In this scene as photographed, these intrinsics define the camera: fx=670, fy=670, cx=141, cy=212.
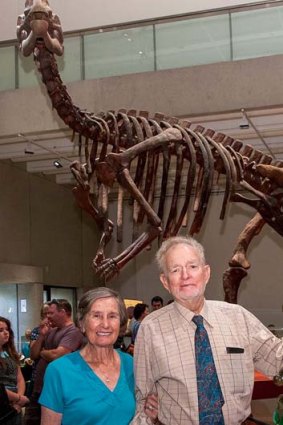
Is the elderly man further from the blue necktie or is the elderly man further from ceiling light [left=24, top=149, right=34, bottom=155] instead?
ceiling light [left=24, top=149, right=34, bottom=155]

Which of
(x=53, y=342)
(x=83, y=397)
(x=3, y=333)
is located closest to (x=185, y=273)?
(x=83, y=397)

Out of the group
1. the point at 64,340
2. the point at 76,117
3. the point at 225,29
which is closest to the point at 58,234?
the point at 225,29

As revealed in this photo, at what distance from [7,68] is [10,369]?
25.9 ft

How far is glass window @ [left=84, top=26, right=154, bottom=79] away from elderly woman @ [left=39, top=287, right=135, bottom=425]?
9156 mm

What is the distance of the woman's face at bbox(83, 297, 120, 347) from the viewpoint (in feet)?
9.20

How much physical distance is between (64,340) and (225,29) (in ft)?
24.5

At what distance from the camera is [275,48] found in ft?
35.9

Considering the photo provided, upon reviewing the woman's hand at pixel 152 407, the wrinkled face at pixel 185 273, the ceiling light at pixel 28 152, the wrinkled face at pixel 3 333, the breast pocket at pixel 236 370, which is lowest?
the woman's hand at pixel 152 407

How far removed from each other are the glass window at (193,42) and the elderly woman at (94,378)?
29.5 ft

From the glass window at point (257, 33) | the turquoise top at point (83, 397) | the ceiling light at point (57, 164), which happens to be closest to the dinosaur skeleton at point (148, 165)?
the turquoise top at point (83, 397)

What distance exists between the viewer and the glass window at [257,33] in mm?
10992

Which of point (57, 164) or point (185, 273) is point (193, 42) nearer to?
point (57, 164)

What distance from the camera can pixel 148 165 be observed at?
6320 mm

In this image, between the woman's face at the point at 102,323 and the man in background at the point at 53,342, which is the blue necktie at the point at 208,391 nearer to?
the woman's face at the point at 102,323
